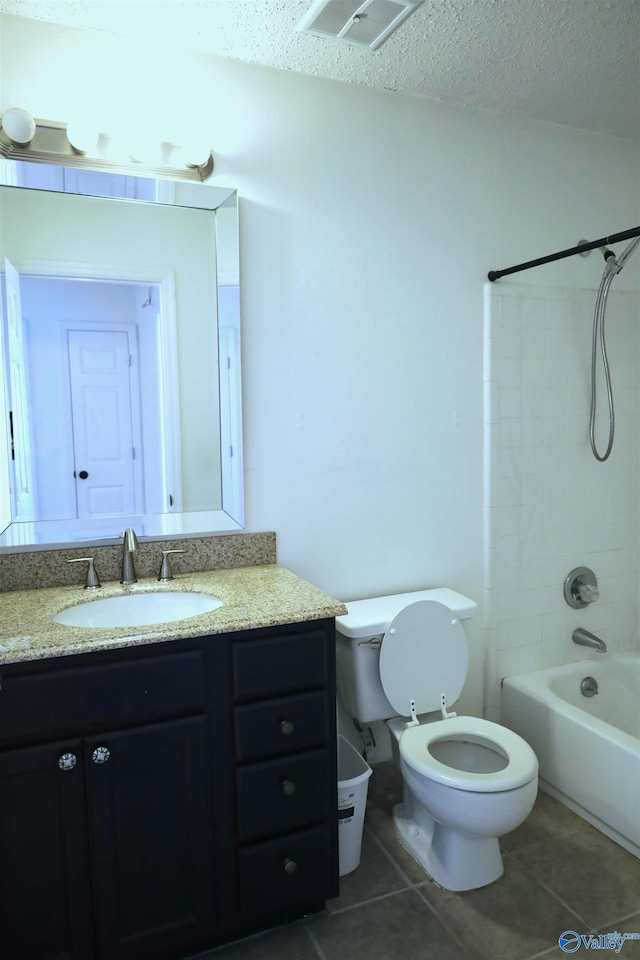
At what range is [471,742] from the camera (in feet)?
6.72

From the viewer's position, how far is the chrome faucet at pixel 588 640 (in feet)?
8.63

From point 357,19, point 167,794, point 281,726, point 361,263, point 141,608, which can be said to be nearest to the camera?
point 167,794

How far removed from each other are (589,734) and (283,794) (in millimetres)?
1120

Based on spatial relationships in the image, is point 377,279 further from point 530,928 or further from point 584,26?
point 530,928

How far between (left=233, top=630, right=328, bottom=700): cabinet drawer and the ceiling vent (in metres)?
1.61

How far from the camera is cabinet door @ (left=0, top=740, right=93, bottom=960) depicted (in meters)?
1.40

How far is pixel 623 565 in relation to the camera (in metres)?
2.84

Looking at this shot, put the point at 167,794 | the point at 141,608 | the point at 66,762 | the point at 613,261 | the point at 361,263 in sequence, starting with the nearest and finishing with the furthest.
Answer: the point at 66,762, the point at 167,794, the point at 141,608, the point at 361,263, the point at 613,261

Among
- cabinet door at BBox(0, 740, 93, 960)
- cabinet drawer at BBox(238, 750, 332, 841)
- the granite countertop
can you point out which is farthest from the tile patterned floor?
the granite countertop

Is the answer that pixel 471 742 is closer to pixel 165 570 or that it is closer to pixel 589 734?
pixel 589 734

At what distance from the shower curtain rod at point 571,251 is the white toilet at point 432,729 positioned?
3.91ft

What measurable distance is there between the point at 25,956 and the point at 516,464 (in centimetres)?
214

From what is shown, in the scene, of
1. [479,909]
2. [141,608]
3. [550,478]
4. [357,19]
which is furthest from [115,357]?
[479,909]

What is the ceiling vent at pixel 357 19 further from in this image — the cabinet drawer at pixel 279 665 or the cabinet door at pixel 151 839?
the cabinet door at pixel 151 839
